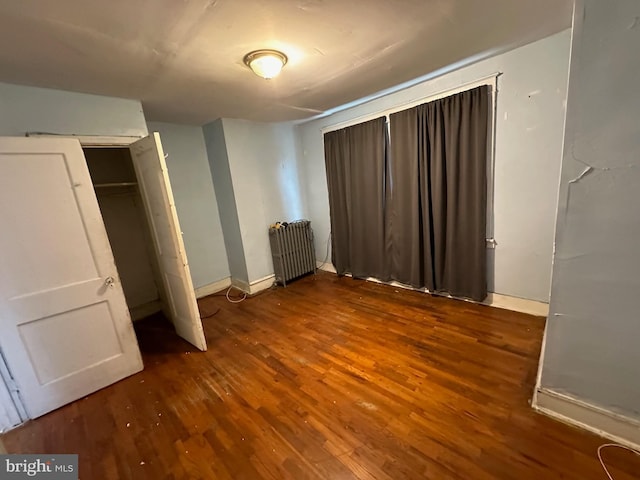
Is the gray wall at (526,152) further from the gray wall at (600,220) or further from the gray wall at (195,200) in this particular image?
the gray wall at (195,200)

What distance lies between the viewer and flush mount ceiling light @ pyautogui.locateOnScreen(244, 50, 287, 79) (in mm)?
1826

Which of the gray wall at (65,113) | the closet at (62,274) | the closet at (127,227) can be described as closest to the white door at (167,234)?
the closet at (62,274)

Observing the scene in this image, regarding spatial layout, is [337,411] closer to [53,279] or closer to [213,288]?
[53,279]

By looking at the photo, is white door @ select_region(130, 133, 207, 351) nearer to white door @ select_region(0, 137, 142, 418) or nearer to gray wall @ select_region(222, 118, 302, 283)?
white door @ select_region(0, 137, 142, 418)

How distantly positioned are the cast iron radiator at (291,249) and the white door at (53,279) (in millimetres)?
2070

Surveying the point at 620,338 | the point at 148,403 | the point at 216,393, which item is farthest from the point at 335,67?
the point at 148,403

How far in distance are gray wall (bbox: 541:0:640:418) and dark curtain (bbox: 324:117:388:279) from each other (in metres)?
2.17

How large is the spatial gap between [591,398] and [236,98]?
3528 millimetres

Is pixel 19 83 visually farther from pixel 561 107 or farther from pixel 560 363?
pixel 561 107

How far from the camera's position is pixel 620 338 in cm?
129

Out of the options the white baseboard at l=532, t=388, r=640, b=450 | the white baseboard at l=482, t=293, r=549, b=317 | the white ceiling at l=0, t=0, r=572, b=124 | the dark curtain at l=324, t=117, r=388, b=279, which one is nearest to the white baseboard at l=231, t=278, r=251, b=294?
the dark curtain at l=324, t=117, r=388, b=279

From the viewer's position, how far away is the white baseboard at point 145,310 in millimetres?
3319

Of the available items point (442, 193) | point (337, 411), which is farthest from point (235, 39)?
point (337, 411)

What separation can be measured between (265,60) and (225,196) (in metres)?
2.26
